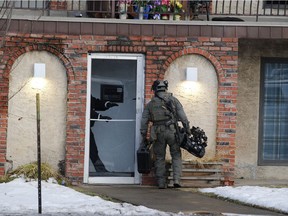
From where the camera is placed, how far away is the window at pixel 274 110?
20.0 m

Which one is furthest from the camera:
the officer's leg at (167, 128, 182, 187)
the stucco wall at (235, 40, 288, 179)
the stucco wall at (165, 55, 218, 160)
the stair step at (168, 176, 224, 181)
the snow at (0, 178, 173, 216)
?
the stucco wall at (235, 40, 288, 179)

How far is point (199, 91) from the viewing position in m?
19.0

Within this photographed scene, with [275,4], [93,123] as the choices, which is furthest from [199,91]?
[275,4]

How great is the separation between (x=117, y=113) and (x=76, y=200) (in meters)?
3.80

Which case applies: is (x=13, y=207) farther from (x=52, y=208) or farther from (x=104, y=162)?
(x=104, y=162)

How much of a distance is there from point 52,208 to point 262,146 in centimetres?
658

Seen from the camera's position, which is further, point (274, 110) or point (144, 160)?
point (274, 110)

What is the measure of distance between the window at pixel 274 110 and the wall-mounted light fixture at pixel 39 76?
4.38 metres

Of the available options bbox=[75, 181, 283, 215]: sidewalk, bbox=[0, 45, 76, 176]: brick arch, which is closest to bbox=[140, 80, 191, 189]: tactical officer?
bbox=[75, 181, 283, 215]: sidewalk

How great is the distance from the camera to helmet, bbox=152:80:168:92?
1805 cm

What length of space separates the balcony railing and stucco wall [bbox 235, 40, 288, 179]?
2.12 feet

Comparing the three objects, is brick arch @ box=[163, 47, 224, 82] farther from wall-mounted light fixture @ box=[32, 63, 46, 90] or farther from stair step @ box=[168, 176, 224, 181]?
wall-mounted light fixture @ box=[32, 63, 46, 90]

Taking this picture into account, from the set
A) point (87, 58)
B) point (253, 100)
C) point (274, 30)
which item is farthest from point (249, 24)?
point (87, 58)

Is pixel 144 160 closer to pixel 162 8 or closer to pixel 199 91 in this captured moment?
pixel 199 91
